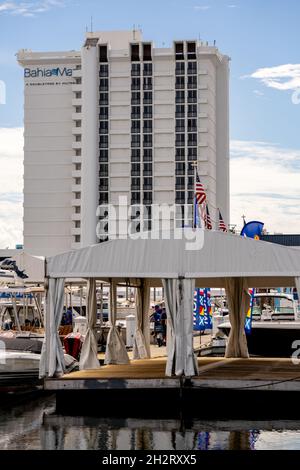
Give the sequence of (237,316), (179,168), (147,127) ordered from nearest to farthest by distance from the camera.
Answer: (237,316) < (179,168) < (147,127)

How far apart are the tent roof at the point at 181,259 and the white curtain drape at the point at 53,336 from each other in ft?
1.38

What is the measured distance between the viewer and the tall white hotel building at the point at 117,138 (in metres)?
120

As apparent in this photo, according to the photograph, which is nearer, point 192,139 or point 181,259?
point 181,259

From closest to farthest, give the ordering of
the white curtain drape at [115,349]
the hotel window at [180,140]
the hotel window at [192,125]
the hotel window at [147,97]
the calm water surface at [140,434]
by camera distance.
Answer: the calm water surface at [140,434] → the white curtain drape at [115,349] → the hotel window at [192,125] → the hotel window at [180,140] → the hotel window at [147,97]

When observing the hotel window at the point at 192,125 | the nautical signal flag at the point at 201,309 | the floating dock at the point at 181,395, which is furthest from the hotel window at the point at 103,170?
the floating dock at the point at 181,395

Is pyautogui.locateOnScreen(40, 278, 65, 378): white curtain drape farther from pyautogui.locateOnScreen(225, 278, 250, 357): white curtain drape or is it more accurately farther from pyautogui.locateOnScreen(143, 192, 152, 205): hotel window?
pyautogui.locateOnScreen(143, 192, 152, 205): hotel window

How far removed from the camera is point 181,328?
843 inches

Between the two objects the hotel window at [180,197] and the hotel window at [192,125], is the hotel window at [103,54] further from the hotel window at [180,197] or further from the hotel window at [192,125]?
the hotel window at [180,197]

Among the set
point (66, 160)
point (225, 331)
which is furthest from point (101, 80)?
point (225, 331)

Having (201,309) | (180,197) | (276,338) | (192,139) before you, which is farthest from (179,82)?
(276,338)

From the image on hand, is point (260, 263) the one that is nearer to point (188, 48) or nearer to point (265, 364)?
point (265, 364)

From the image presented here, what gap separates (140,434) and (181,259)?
4.84 m

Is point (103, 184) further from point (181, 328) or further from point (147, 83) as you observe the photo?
point (181, 328)

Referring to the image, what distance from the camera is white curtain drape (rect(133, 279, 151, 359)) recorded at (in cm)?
2791
